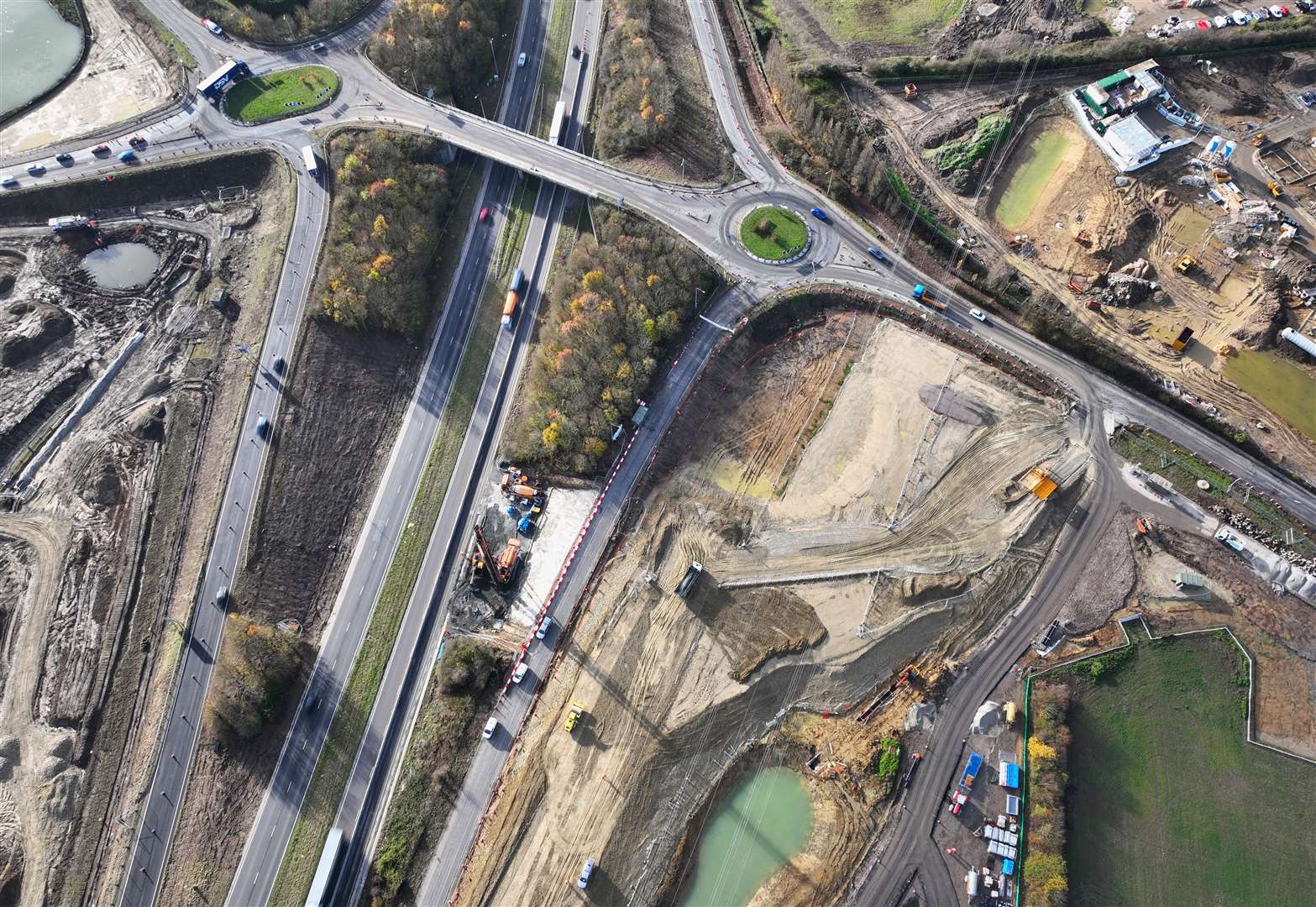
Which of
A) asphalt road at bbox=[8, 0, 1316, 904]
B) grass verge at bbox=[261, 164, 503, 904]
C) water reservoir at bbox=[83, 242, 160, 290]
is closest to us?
grass verge at bbox=[261, 164, 503, 904]

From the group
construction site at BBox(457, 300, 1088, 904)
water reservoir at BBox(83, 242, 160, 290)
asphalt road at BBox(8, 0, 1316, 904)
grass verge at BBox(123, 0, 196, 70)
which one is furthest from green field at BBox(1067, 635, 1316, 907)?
grass verge at BBox(123, 0, 196, 70)

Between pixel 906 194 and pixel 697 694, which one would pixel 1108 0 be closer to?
pixel 906 194

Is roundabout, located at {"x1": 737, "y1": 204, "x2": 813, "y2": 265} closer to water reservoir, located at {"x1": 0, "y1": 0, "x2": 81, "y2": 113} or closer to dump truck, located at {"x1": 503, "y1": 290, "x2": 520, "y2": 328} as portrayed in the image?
dump truck, located at {"x1": 503, "y1": 290, "x2": 520, "y2": 328}

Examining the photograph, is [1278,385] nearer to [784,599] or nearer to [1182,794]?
[1182,794]

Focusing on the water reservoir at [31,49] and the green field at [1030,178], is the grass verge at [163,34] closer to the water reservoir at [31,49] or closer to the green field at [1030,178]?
the water reservoir at [31,49]

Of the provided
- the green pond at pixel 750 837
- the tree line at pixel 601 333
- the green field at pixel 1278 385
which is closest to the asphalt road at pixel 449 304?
the tree line at pixel 601 333

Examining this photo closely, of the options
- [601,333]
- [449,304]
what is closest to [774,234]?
[601,333]
